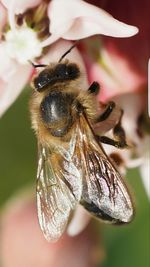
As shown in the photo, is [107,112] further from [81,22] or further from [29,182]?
[29,182]

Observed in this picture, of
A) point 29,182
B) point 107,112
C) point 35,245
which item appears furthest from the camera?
point 29,182

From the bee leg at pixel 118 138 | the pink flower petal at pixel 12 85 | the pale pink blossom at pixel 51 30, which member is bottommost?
the bee leg at pixel 118 138

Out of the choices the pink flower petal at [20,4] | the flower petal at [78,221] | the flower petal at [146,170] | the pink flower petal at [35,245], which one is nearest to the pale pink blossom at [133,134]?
the flower petal at [146,170]

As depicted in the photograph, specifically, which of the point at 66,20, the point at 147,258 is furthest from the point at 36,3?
the point at 147,258

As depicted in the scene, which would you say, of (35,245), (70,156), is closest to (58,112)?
→ (70,156)

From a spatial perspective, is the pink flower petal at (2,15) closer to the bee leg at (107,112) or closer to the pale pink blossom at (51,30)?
the pale pink blossom at (51,30)

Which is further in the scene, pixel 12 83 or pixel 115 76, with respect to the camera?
pixel 115 76

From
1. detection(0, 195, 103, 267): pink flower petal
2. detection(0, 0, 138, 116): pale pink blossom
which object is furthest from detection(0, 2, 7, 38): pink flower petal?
detection(0, 195, 103, 267): pink flower petal
